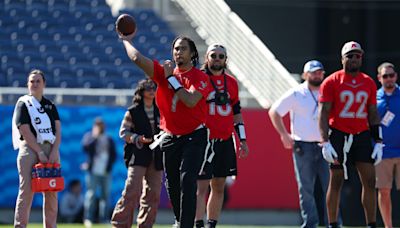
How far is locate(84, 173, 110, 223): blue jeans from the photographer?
20.5 metres

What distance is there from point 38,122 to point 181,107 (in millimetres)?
2485

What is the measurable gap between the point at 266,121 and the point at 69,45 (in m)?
5.12

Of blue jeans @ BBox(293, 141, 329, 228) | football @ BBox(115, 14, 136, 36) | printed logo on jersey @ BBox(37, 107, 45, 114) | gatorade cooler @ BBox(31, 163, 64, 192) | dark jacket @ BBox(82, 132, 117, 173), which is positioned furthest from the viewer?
dark jacket @ BBox(82, 132, 117, 173)

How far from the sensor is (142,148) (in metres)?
14.0

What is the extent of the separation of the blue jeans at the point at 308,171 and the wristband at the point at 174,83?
12.4 ft

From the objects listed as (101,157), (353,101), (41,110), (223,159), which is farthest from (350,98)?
(101,157)

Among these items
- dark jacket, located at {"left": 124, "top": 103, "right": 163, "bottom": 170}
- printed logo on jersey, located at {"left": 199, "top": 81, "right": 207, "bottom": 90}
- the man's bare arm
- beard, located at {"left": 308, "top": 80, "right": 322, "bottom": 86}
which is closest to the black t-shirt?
dark jacket, located at {"left": 124, "top": 103, "right": 163, "bottom": 170}

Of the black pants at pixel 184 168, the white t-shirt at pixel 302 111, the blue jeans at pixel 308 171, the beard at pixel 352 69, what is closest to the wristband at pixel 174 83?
the black pants at pixel 184 168

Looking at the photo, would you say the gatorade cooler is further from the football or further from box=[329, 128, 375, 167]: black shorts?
box=[329, 128, 375, 167]: black shorts

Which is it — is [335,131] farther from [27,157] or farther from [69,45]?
[69,45]

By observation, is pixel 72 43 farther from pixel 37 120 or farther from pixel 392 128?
pixel 37 120

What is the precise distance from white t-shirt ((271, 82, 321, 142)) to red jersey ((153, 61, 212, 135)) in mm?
3414

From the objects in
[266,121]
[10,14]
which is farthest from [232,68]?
[10,14]

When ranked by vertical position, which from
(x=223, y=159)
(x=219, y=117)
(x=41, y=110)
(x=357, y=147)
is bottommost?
(x=223, y=159)
